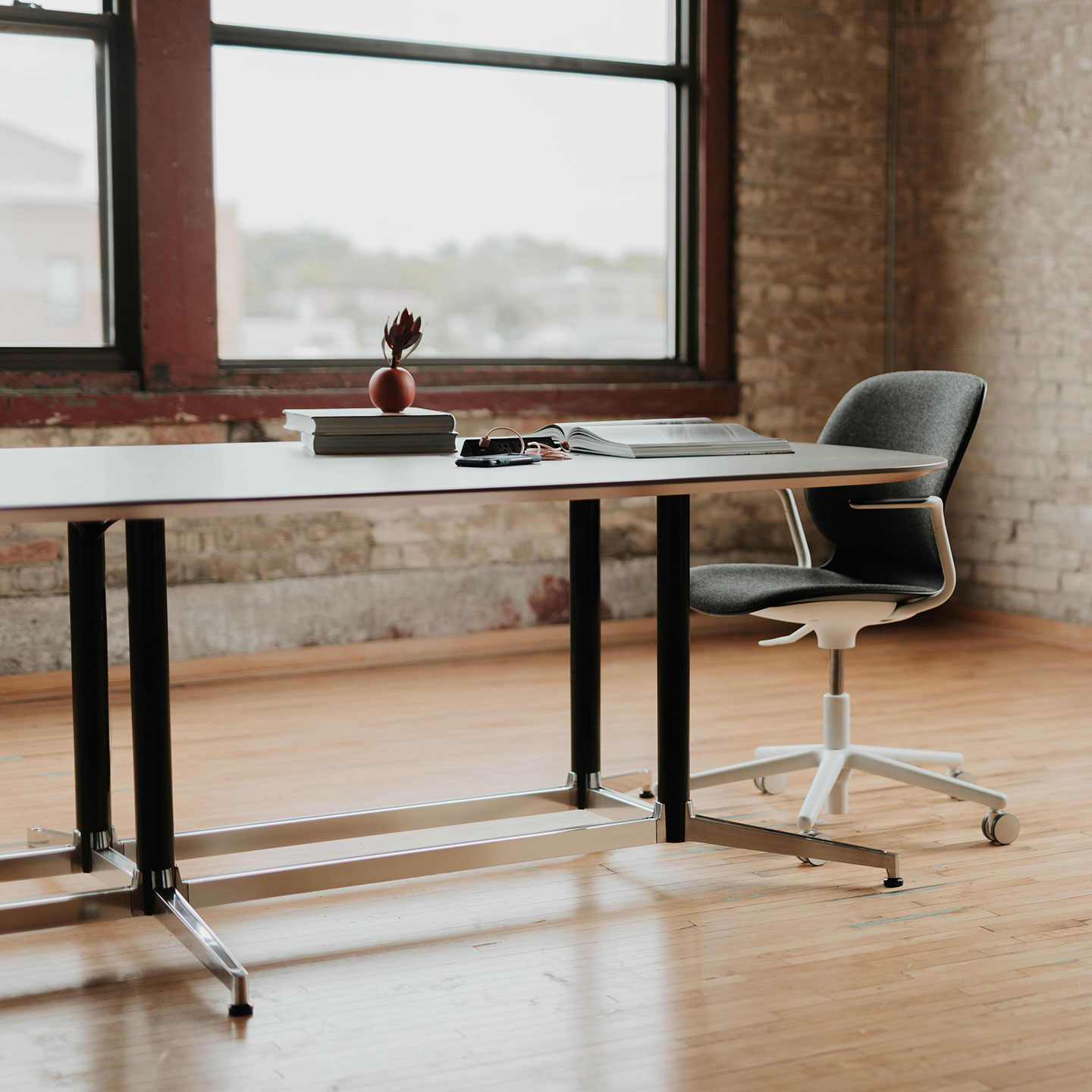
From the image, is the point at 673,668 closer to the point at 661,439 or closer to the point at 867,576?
the point at 661,439

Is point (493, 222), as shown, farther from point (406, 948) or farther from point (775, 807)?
point (406, 948)

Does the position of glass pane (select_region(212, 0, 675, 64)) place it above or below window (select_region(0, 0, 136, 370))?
above

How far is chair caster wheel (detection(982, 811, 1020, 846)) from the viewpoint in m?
2.71

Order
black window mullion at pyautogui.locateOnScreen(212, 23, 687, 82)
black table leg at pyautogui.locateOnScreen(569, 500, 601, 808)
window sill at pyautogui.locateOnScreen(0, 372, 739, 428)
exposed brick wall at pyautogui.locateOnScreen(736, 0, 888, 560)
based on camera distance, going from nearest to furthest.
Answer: black table leg at pyautogui.locateOnScreen(569, 500, 601, 808)
window sill at pyautogui.locateOnScreen(0, 372, 739, 428)
black window mullion at pyautogui.locateOnScreen(212, 23, 687, 82)
exposed brick wall at pyautogui.locateOnScreen(736, 0, 888, 560)

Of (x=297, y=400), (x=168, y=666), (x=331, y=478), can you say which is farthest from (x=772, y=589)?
(x=297, y=400)

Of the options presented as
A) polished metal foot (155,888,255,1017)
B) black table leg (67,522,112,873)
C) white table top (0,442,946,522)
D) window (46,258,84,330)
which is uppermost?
window (46,258,84,330)

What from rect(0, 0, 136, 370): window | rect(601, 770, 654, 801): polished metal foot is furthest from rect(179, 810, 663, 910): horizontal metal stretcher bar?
rect(0, 0, 136, 370): window

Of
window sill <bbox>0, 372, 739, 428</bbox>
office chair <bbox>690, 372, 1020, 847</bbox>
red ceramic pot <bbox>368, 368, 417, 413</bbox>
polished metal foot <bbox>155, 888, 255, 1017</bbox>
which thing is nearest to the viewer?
polished metal foot <bbox>155, 888, 255, 1017</bbox>

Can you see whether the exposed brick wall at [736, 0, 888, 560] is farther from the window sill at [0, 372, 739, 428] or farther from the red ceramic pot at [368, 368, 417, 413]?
the red ceramic pot at [368, 368, 417, 413]

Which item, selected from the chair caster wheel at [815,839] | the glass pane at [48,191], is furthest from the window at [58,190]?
the chair caster wheel at [815,839]

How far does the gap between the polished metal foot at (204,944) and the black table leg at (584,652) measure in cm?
83

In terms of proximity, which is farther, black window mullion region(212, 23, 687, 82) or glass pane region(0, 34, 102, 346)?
black window mullion region(212, 23, 687, 82)

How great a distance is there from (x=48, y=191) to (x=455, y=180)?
4.23 ft

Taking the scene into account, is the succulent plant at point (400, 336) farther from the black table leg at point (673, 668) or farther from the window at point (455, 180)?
the window at point (455, 180)
